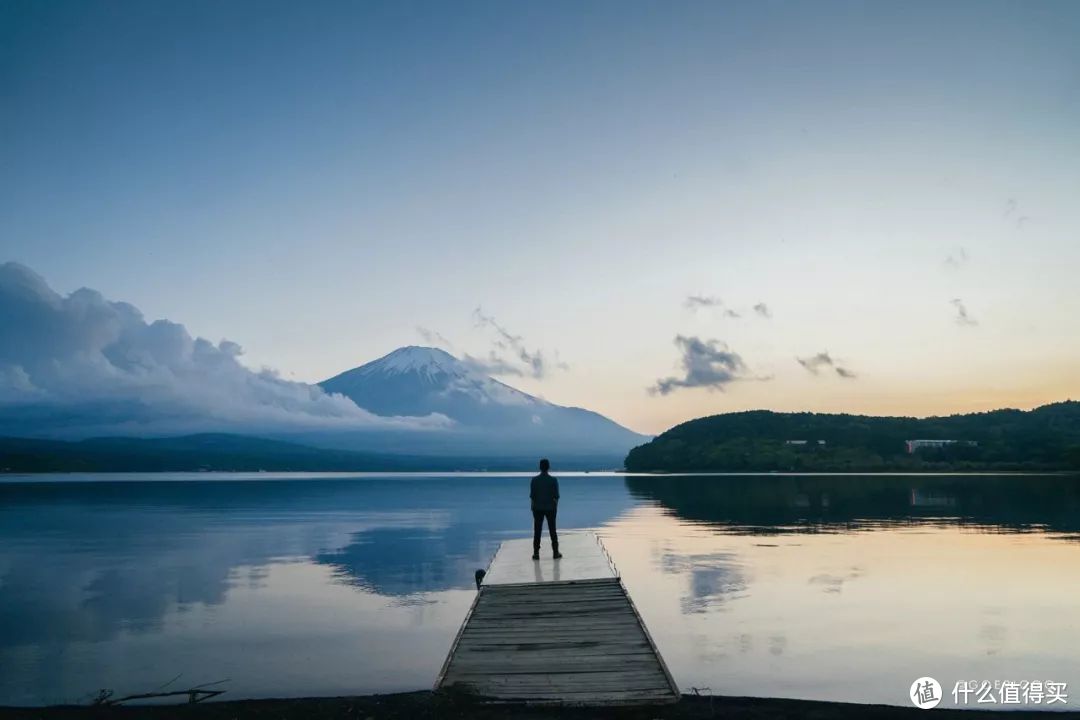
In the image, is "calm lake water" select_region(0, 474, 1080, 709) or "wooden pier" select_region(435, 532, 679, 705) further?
"calm lake water" select_region(0, 474, 1080, 709)

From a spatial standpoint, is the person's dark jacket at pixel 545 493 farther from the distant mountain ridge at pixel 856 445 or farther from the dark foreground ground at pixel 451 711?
the distant mountain ridge at pixel 856 445

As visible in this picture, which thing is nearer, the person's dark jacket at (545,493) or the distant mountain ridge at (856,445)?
the person's dark jacket at (545,493)

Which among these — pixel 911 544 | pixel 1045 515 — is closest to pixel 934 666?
pixel 911 544

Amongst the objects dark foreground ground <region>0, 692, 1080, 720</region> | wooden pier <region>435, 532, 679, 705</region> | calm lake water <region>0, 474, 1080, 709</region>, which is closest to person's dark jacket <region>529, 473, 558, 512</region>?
wooden pier <region>435, 532, 679, 705</region>

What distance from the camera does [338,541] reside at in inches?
1486

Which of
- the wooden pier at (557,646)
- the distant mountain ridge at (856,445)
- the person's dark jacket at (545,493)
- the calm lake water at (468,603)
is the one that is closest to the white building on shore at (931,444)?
the distant mountain ridge at (856,445)

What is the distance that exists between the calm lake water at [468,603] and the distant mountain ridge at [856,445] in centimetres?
10982

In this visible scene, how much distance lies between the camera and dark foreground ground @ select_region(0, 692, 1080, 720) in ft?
35.4

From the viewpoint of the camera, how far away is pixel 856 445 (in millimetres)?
170125

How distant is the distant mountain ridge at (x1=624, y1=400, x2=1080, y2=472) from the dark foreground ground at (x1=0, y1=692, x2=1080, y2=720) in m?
130

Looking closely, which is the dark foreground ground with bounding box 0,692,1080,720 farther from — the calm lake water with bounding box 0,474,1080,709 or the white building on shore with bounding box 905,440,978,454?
the white building on shore with bounding box 905,440,978,454

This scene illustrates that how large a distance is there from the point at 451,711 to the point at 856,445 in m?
172

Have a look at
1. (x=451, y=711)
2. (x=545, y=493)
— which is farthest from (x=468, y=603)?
(x=451, y=711)

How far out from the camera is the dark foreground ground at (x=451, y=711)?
1080 centimetres
